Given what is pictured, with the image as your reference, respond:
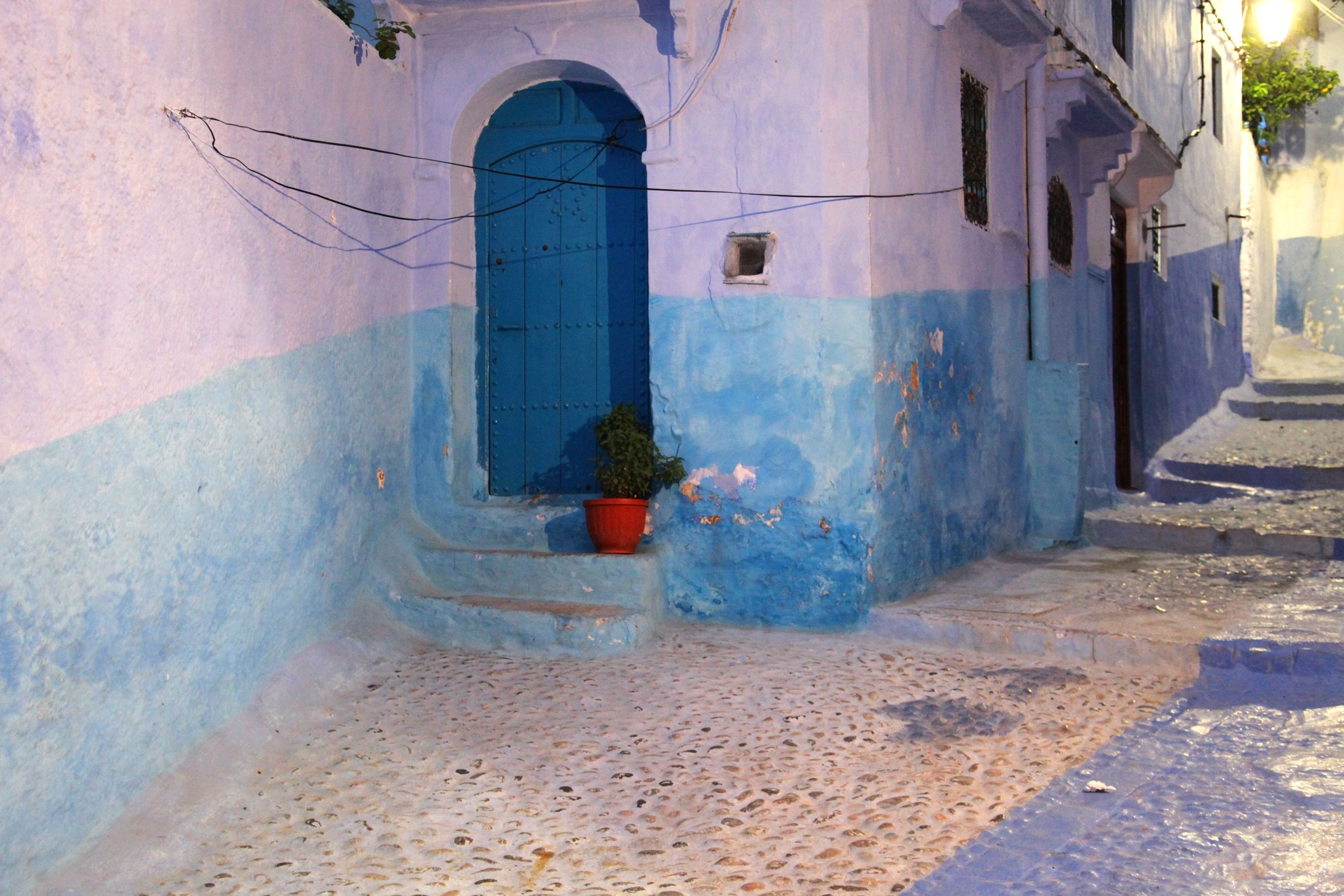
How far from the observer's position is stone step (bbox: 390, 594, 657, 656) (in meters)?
5.55

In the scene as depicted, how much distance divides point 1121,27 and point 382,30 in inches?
294

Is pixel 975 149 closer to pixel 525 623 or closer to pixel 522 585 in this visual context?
pixel 522 585

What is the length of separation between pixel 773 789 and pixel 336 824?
4.79 feet

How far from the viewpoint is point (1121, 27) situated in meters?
10.9

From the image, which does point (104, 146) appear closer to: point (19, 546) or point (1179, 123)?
point (19, 546)

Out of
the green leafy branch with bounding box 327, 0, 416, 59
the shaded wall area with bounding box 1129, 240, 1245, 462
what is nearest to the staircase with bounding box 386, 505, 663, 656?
the green leafy branch with bounding box 327, 0, 416, 59

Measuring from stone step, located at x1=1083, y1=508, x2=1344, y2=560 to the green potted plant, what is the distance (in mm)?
4082

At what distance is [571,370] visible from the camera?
270 inches

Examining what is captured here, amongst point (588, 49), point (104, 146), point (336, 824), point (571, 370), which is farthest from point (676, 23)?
point (336, 824)

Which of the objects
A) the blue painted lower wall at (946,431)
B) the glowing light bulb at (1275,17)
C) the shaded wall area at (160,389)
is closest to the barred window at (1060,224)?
the blue painted lower wall at (946,431)

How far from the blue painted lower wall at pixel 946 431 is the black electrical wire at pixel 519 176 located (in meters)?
0.59

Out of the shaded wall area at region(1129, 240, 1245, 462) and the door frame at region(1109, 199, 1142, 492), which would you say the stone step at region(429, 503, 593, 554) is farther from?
the shaded wall area at region(1129, 240, 1245, 462)

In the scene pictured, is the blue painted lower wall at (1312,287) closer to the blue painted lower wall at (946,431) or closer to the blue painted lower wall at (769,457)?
the blue painted lower wall at (946,431)

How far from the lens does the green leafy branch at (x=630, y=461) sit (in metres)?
6.05
